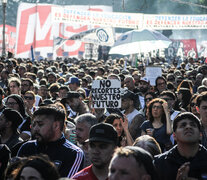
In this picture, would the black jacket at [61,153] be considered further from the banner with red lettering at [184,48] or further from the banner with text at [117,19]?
the banner with red lettering at [184,48]

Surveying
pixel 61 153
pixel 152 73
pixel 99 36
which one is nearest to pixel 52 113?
pixel 61 153

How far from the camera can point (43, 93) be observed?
1215 centimetres

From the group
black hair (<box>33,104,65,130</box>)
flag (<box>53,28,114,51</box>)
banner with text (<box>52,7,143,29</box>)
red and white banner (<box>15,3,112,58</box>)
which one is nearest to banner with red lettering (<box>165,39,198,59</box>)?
red and white banner (<box>15,3,112,58</box>)

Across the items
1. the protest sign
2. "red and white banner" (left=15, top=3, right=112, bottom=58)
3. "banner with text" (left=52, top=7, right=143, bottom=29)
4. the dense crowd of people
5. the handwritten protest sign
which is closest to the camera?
the dense crowd of people

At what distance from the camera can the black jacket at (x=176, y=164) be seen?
16.2 feet

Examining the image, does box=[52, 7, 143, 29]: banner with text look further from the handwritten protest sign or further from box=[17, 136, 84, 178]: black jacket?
box=[17, 136, 84, 178]: black jacket

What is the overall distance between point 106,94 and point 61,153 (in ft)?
12.4

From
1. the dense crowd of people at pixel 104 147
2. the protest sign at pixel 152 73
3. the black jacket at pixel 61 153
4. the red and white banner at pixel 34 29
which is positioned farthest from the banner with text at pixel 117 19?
the black jacket at pixel 61 153

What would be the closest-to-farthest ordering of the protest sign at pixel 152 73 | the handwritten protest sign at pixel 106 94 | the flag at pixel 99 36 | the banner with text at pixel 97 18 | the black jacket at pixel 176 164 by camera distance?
the black jacket at pixel 176 164
the handwritten protest sign at pixel 106 94
the protest sign at pixel 152 73
the flag at pixel 99 36
the banner with text at pixel 97 18

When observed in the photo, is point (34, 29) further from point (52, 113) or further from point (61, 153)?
point (61, 153)

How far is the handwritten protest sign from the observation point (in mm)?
8906

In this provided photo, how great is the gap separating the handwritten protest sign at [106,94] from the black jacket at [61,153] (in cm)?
347

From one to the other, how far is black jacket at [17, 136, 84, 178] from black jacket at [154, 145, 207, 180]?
819 millimetres

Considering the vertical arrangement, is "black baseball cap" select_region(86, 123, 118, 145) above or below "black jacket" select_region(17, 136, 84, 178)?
above
